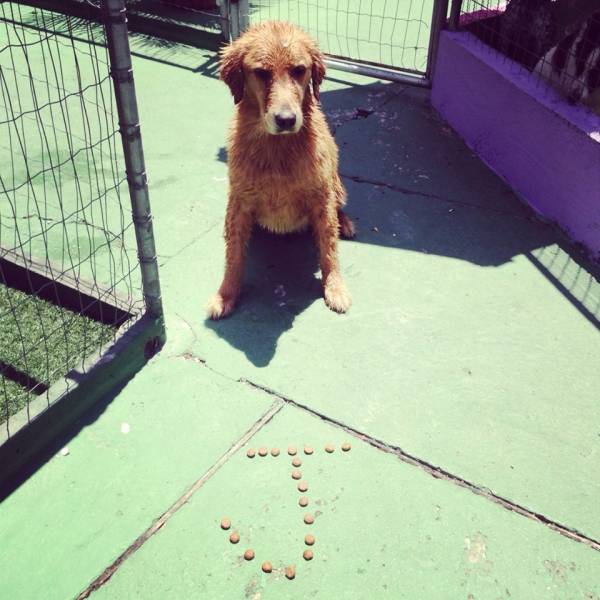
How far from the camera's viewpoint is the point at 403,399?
3.08 m

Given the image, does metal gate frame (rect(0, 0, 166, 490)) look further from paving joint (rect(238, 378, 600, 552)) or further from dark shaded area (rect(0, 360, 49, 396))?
paving joint (rect(238, 378, 600, 552))

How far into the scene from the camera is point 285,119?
2.99 meters

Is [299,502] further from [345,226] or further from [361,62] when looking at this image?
[361,62]

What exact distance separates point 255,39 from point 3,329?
2107 mm

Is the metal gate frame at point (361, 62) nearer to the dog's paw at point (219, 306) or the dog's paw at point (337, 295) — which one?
the dog's paw at point (337, 295)

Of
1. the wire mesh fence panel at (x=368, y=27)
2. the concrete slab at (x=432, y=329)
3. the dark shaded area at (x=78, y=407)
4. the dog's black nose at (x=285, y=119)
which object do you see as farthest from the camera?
the wire mesh fence panel at (x=368, y=27)

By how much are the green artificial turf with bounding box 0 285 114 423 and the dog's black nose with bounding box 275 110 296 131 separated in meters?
1.45

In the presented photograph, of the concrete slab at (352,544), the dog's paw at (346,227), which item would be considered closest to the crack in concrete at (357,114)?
the dog's paw at (346,227)

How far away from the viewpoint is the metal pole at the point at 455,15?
5.27 metres

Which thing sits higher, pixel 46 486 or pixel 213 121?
pixel 213 121

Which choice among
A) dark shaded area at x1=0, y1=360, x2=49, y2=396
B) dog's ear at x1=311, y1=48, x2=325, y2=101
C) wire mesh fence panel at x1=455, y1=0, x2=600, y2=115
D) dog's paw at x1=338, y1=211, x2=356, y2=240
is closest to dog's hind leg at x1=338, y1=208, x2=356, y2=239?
dog's paw at x1=338, y1=211, x2=356, y2=240

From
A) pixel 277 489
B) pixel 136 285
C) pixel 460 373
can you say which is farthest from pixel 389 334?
pixel 136 285

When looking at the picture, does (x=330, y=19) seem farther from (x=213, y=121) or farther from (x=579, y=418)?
(x=579, y=418)

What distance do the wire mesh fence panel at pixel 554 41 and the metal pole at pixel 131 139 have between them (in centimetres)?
306
